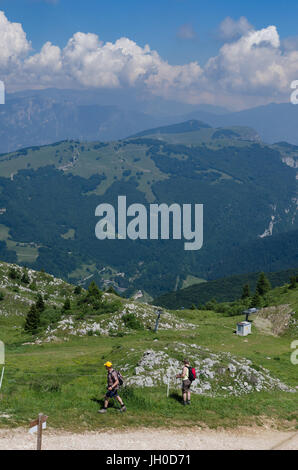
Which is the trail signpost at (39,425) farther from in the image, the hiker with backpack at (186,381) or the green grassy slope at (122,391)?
the hiker with backpack at (186,381)

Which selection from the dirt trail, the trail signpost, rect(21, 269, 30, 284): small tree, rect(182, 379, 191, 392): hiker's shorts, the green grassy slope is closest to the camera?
the trail signpost

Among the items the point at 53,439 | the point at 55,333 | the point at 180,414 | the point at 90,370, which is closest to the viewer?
the point at 53,439

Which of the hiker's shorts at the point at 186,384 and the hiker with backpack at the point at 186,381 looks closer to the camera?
the hiker's shorts at the point at 186,384

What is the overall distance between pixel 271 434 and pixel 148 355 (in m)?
10.4

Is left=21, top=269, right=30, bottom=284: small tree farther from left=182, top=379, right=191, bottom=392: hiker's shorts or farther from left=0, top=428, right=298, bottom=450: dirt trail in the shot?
left=0, top=428, right=298, bottom=450: dirt trail

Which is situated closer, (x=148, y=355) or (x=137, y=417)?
(x=137, y=417)

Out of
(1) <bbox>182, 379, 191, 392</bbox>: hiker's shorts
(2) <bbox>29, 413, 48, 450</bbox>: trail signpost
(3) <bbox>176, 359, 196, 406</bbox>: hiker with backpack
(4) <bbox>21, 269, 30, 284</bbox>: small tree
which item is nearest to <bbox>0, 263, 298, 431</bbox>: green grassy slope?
(3) <bbox>176, 359, 196, 406</bbox>: hiker with backpack

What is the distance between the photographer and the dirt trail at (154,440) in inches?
705

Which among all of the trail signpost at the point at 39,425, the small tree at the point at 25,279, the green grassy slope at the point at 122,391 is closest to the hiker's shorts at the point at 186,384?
the green grassy slope at the point at 122,391

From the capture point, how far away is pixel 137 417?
70.4 ft

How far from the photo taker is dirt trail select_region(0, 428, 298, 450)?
17.9 meters

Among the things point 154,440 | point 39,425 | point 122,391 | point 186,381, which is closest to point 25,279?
point 122,391
